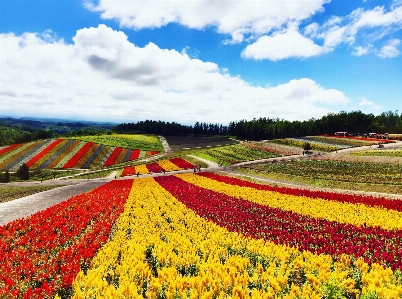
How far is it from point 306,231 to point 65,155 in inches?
2672

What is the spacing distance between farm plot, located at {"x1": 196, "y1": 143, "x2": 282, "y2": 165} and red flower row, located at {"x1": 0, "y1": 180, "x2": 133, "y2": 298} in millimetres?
40518

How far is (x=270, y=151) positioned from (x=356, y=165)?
85.1 feet

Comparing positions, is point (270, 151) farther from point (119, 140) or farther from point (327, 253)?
point (327, 253)

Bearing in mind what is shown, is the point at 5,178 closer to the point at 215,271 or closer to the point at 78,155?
Answer: the point at 78,155

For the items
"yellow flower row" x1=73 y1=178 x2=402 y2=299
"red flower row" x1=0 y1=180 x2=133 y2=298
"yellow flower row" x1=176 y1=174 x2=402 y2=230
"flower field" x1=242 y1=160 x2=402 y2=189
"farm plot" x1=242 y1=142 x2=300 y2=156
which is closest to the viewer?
"yellow flower row" x1=73 y1=178 x2=402 y2=299

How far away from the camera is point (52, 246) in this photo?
37.8 ft

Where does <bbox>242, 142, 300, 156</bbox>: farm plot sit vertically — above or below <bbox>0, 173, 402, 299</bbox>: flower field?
above

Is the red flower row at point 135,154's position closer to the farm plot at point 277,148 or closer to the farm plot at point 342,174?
the farm plot at point 277,148

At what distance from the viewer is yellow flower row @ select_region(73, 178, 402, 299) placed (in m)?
6.67

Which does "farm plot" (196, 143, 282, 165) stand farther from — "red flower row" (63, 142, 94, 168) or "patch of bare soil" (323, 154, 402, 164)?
"red flower row" (63, 142, 94, 168)

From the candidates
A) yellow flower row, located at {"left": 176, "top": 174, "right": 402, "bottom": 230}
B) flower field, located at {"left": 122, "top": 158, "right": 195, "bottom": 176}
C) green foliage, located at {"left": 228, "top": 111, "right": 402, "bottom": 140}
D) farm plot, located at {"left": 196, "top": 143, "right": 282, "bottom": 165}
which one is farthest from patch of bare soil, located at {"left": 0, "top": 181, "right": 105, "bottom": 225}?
green foliage, located at {"left": 228, "top": 111, "right": 402, "bottom": 140}

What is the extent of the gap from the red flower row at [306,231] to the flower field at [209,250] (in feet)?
0.15

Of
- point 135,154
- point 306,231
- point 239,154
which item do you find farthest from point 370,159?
point 135,154

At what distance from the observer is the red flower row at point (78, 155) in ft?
204
